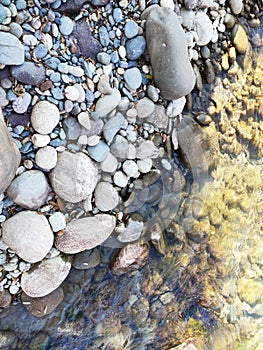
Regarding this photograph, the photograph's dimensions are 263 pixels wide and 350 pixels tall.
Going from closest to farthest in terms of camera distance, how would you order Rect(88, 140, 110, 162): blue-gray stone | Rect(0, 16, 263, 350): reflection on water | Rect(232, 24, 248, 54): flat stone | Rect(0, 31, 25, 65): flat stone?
Rect(0, 31, 25, 65): flat stone < Rect(88, 140, 110, 162): blue-gray stone < Rect(0, 16, 263, 350): reflection on water < Rect(232, 24, 248, 54): flat stone

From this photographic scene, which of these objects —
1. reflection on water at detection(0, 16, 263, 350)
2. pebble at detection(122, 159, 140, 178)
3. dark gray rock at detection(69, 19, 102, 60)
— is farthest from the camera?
reflection on water at detection(0, 16, 263, 350)

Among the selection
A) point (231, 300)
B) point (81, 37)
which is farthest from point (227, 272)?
point (81, 37)

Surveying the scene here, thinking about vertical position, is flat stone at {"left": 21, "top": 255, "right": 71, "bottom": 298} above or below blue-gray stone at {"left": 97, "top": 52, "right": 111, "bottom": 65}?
below

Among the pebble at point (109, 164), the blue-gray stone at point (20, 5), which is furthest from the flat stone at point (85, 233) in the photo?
the blue-gray stone at point (20, 5)

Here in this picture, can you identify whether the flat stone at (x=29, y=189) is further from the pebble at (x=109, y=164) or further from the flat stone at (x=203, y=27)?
the flat stone at (x=203, y=27)

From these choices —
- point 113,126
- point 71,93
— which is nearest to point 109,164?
point 113,126

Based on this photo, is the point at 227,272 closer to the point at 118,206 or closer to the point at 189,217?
the point at 189,217

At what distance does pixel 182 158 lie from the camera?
270cm

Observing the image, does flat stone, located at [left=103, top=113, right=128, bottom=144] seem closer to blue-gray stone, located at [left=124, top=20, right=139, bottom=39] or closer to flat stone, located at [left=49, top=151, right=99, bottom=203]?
flat stone, located at [left=49, top=151, right=99, bottom=203]

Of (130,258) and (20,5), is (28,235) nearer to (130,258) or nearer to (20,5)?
(130,258)

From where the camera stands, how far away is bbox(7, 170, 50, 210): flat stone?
2213 millimetres

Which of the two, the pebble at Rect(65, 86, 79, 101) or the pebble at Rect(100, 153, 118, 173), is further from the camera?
the pebble at Rect(100, 153, 118, 173)

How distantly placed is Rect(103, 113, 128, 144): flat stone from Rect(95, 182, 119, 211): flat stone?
0.81 ft

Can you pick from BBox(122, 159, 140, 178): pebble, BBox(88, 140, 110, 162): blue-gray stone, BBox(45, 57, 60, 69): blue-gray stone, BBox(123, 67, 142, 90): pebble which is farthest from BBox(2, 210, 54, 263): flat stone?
BBox(123, 67, 142, 90): pebble
